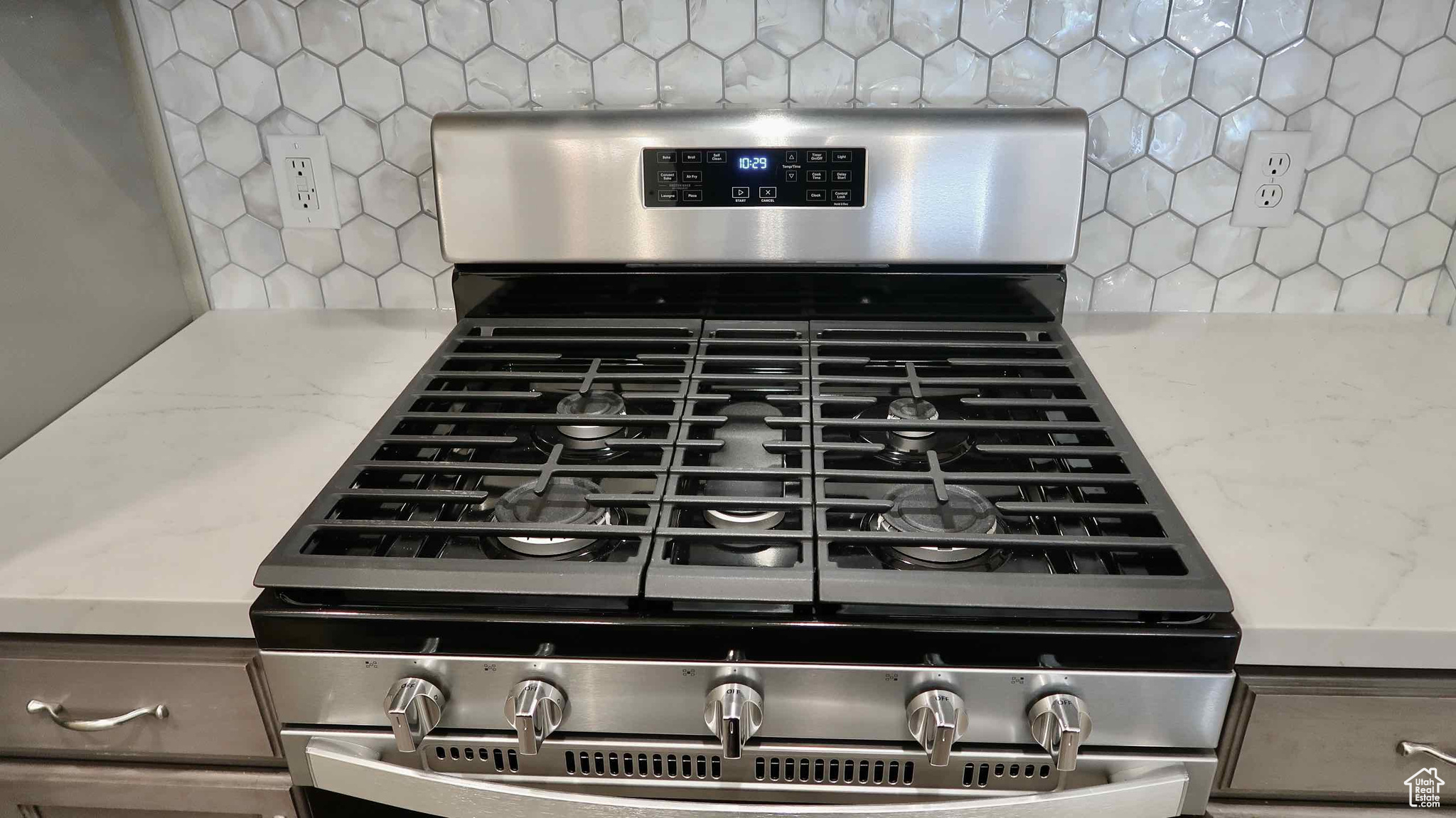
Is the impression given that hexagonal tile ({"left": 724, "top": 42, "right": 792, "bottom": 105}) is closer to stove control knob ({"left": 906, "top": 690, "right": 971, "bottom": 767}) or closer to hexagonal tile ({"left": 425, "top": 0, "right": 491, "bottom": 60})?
hexagonal tile ({"left": 425, "top": 0, "right": 491, "bottom": 60})

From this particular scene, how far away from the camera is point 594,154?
3.77ft

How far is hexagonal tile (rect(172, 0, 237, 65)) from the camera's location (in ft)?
4.03

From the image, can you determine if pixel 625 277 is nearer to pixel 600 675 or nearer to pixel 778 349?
pixel 778 349

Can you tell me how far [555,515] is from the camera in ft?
2.78

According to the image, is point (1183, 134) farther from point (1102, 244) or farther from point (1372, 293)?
point (1372, 293)

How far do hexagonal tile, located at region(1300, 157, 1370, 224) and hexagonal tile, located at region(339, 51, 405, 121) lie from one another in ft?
3.78

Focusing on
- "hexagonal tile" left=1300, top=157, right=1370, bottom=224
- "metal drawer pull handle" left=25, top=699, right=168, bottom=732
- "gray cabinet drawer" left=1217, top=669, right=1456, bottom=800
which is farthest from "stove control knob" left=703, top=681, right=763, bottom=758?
"hexagonal tile" left=1300, top=157, right=1370, bottom=224

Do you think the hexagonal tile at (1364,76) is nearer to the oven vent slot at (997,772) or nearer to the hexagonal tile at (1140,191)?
the hexagonal tile at (1140,191)

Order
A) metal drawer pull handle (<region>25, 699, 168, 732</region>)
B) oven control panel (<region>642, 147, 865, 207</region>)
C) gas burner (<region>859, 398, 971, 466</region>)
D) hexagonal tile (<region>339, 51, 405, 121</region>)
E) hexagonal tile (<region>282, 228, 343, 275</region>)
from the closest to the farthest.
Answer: metal drawer pull handle (<region>25, 699, 168, 732</region>) → gas burner (<region>859, 398, 971, 466</region>) → oven control panel (<region>642, 147, 865, 207</region>) → hexagonal tile (<region>339, 51, 405, 121</region>) → hexagonal tile (<region>282, 228, 343, 275</region>)

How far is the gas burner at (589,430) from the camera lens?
3.23 feet

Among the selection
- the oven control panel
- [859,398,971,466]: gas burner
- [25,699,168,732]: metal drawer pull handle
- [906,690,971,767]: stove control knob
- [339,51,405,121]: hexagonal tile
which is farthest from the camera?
[339,51,405,121]: hexagonal tile

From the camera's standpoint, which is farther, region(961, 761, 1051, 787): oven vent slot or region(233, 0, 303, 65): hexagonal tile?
region(233, 0, 303, 65): hexagonal tile

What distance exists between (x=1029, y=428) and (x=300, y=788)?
0.75m

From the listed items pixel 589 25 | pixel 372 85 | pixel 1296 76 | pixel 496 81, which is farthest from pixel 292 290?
pixel 1296 76
